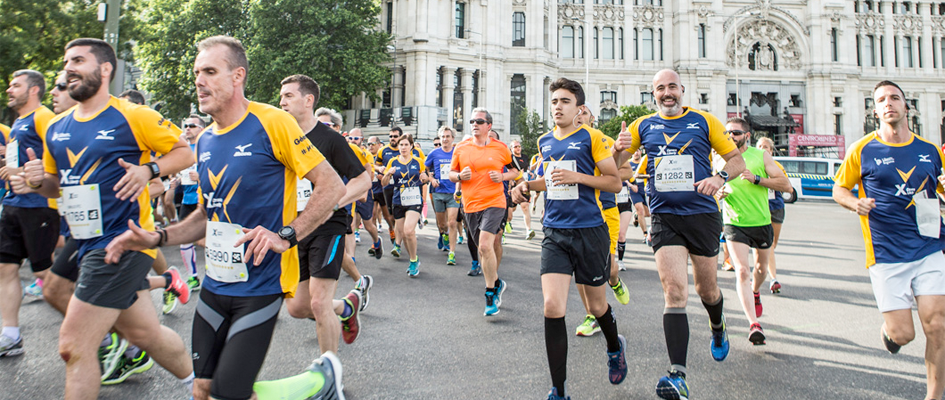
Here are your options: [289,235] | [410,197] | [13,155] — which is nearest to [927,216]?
[289,235]

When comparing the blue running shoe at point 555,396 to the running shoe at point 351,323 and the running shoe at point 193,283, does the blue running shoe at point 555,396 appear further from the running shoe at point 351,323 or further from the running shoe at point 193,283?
the running shoe at point 193,283

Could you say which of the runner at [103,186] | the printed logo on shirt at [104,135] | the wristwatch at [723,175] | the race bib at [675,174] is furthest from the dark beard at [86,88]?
the wristwatch at [723,175]

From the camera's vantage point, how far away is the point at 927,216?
376 cm

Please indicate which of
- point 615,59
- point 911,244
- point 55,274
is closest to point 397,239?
point 55,274

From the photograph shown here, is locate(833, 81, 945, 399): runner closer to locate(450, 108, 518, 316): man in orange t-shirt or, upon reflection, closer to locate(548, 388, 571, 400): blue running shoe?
locate(548, 388, 571, 400): blue running shoe

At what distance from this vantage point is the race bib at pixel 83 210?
3.18 meters

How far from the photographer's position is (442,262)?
33.5 ft

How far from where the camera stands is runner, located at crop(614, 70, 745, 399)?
4.25 meters

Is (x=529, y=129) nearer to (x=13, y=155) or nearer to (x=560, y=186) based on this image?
(x=560, y=186)

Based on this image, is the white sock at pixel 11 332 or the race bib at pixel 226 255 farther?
the white sock at pixel 11 332

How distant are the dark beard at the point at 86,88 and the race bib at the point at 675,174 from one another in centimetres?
365

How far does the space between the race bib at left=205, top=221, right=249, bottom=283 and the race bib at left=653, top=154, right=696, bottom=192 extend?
301 cm

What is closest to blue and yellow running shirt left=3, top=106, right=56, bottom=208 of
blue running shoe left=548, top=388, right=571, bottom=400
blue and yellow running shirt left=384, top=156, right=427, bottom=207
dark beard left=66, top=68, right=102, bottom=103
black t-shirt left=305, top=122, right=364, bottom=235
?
dark beard left=66, top=68, right=102, bottom=103

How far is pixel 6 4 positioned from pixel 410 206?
19.2 m
